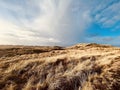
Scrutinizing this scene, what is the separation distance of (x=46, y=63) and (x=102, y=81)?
18.1 feet

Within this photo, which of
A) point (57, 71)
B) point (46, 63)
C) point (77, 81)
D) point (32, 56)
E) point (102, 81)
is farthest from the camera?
point (32, 56)

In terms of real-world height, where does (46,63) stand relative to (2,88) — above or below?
above

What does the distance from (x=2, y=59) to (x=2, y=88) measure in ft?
19.0

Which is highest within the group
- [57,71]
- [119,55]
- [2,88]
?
[119,55]

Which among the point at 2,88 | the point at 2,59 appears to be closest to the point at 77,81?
the point at 2,88

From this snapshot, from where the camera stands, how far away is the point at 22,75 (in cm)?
1834

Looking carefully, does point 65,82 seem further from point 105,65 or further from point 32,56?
point 32,56

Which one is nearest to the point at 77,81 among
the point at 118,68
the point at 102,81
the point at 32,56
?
the point at 102,81

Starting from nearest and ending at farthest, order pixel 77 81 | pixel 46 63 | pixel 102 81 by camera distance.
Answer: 1. pixel 102 81
2. pixel 77 81
3. pixel 46 63

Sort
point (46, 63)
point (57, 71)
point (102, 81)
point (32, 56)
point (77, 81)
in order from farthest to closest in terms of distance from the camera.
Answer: point (32, 56) → point (46, 63) → point (57, 71) → point (77, 81) → point (102, 81)

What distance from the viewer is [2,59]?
874 inches

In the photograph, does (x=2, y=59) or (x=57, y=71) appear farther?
(x=2, y=59)

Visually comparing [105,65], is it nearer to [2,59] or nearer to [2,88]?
[2,88]

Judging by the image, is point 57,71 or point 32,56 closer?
point 57,71
